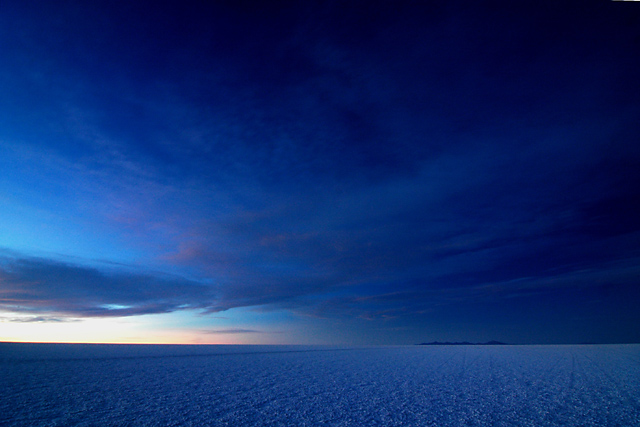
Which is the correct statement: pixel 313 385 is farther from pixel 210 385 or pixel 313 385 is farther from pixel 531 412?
pixel 531 412

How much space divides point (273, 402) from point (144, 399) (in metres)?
4.12

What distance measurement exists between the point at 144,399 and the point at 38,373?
995 centimetres

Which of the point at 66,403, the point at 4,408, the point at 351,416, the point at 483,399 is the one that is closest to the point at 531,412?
the point at 483,399

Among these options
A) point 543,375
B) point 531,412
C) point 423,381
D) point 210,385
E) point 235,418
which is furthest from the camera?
point 543,375

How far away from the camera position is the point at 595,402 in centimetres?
1084

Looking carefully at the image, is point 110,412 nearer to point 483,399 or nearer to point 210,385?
point 210,385

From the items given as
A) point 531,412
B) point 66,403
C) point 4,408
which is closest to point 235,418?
point 66,403

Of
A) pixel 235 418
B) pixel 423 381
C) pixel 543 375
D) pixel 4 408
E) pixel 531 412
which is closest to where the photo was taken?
pixel 235 418

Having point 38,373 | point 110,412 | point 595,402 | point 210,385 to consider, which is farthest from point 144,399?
point 595,402

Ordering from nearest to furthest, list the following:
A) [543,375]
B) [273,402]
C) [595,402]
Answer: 1. [273,402]
2. [595,402]
3. [543,375]

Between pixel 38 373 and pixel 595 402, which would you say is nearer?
pixel 595 402

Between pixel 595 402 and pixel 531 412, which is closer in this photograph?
pixel 531 412

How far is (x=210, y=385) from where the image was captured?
13.3m

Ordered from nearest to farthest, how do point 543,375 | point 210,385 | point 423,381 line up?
1. point 210,385
2. point 423,381
3. point 543,375
